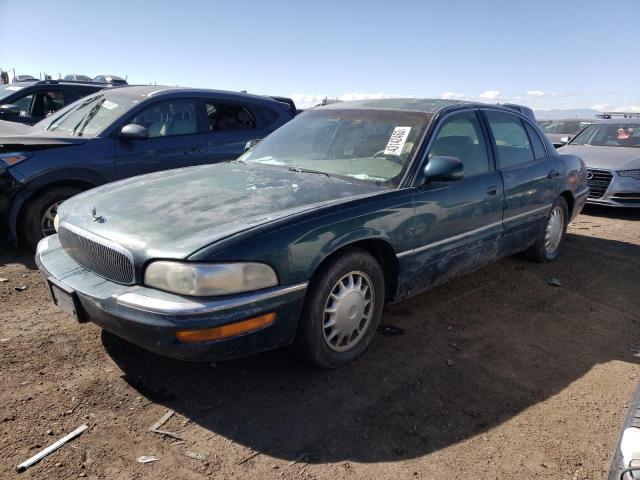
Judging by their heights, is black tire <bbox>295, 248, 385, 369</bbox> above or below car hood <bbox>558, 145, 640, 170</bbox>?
below

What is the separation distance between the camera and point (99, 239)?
2795 mm

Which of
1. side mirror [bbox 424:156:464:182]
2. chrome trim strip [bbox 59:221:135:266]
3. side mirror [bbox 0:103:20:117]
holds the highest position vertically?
side mirror [bbox 0:103:20:117]

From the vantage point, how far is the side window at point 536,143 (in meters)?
4.95

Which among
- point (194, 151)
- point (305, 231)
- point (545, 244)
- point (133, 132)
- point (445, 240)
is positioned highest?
point (133, 132)

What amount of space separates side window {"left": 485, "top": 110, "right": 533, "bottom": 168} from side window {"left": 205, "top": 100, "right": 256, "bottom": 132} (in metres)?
3.27

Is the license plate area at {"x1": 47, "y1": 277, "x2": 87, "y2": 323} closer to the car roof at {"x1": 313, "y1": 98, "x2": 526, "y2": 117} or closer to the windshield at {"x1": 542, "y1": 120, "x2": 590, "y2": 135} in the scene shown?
the car roof at {"x1": 313, "y1": 98, "x2": 526, "y2": 117}

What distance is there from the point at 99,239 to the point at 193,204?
56 centimetres

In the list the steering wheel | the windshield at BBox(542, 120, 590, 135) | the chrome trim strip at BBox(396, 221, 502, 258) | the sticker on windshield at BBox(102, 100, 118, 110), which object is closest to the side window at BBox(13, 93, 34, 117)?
the sticker on windshield at BBox(102, 100, 118, 110)

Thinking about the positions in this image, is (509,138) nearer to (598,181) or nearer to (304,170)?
(304,170)

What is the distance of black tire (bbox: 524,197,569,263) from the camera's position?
5.15 meters

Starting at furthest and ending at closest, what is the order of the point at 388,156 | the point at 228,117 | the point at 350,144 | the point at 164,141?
the point at 228,117
the point at 164,141
the point at 350,144
the point at 388,156

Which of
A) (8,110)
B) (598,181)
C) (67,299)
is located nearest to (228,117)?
(8,110)

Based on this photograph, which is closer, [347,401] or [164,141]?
[347,401]

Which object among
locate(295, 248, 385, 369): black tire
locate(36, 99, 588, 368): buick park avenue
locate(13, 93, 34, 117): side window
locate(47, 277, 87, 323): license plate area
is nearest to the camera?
locate(36, 99, 588, 368): buick park avenue
